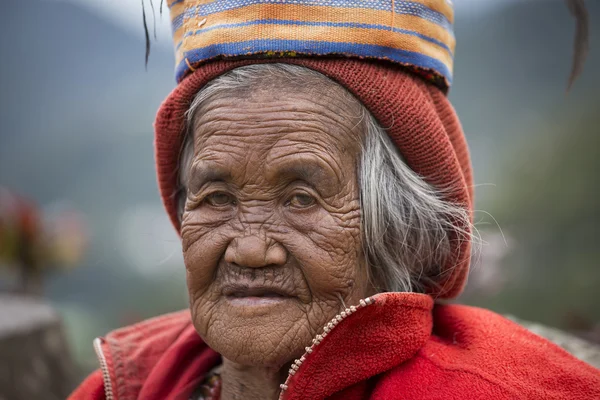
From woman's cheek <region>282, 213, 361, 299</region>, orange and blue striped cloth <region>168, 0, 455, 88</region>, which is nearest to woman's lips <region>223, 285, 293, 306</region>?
woman's cheek <region>282, 213, 361, 299</region>

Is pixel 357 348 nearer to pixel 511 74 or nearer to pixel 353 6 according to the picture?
pixel 353 6

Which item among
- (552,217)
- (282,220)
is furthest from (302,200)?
(552,217)

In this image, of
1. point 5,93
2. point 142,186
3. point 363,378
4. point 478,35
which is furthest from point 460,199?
point 5,93

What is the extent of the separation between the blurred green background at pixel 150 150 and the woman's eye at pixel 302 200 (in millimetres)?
1773

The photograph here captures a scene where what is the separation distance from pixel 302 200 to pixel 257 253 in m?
0.23

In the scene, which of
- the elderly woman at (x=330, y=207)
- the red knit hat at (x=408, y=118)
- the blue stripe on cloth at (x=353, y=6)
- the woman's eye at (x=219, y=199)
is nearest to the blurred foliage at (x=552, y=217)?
the red knit hat at (x=408, y=118)

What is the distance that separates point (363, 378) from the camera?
6.00 ft

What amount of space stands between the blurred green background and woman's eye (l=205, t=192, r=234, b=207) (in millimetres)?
1550

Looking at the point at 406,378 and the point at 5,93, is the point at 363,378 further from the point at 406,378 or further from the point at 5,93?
the point at 5,93

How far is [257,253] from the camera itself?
70.0 inches

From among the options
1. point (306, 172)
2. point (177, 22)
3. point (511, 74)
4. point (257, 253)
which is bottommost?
point (511, 74)

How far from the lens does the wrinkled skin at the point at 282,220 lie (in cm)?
180

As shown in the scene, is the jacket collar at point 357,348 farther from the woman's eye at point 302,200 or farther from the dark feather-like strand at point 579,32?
the dark feather-like strand at point 579,32

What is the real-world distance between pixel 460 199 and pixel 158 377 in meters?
1.38
